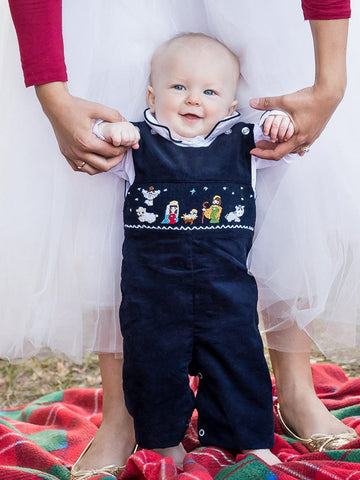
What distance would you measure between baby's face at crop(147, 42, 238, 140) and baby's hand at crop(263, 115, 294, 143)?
0.14m

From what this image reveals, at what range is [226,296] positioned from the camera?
4.85 feet

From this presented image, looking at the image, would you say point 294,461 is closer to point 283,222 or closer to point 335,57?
point 283,222

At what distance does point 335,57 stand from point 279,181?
0.29 meters

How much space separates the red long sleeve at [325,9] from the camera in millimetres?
1427

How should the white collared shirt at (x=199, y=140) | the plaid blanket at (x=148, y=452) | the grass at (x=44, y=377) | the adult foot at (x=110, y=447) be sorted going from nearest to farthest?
the plaid blanket at (x=148, y=452), the white collared shirt at (x=199, y=140), the adult foot at (x=110, y=447), the grass at (x=44, y=377)

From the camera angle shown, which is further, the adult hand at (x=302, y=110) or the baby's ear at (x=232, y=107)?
the baby's ear at (x=232, y=107)

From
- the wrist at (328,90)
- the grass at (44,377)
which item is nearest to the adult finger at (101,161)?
the wrist at (328,90)

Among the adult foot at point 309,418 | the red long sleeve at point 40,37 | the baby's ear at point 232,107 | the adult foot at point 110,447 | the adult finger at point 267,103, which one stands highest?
the red long sleeve at point 40,37

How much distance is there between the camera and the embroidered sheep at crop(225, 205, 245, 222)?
4.88ft

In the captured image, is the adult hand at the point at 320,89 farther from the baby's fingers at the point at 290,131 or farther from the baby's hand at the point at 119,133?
the baby's hand at the point at 119,133

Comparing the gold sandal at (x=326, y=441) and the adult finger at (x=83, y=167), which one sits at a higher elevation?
the adult finger at (x=83, y=167)

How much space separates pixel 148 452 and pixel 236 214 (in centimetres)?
51

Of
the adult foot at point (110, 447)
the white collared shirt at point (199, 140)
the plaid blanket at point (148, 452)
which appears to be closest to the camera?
the plaid blanket at point (148, 452)

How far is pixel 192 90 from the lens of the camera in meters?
1.52
